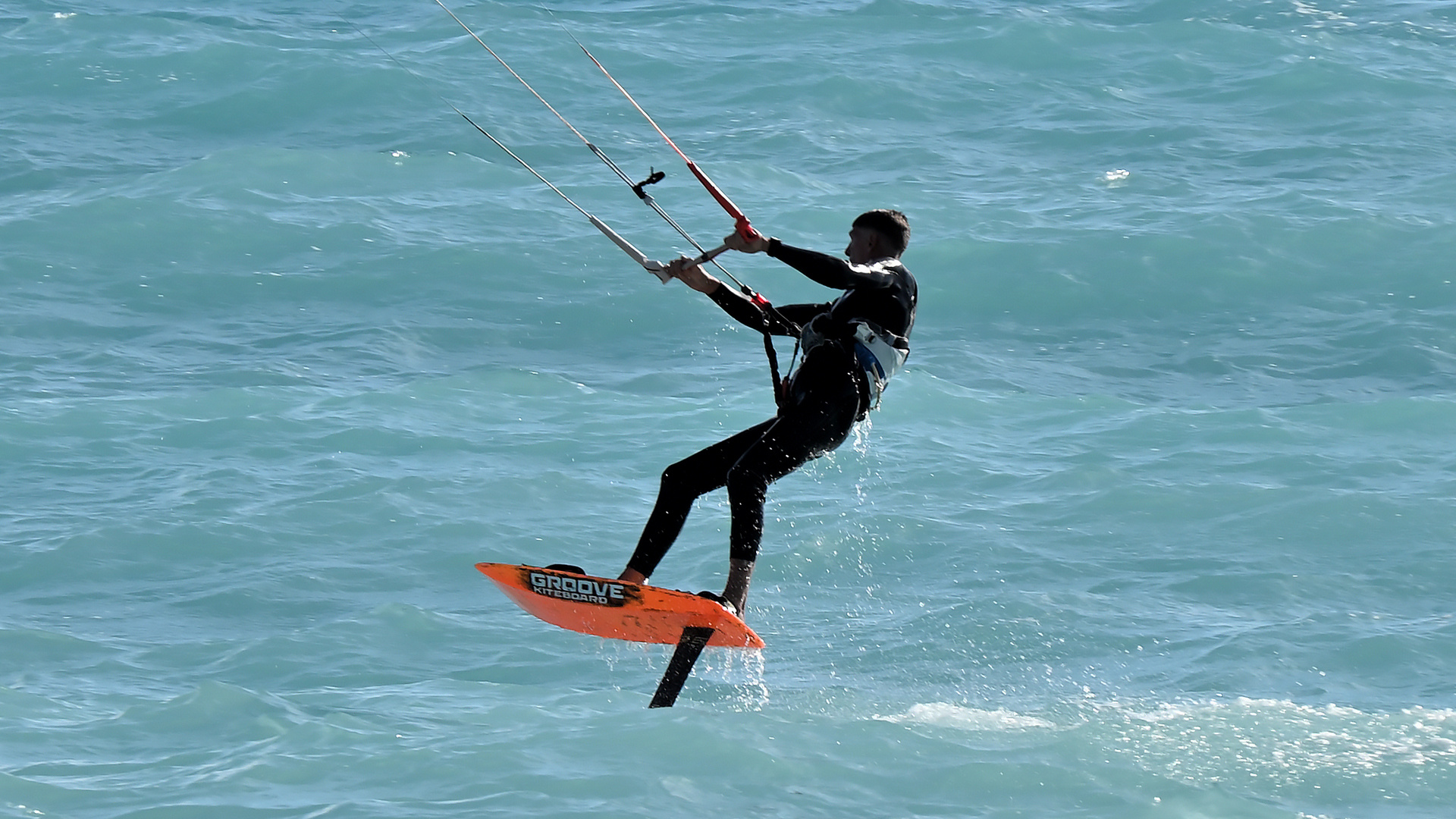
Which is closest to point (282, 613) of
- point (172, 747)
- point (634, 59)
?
point (172, 747)

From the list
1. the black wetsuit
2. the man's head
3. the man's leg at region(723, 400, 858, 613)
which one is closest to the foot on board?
the black wetsuit

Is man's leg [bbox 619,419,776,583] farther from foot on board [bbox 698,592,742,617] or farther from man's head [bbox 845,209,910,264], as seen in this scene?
man's head [bbox 845,209,910,264]

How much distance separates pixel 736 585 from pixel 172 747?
7.71ft

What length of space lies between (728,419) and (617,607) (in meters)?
5.65

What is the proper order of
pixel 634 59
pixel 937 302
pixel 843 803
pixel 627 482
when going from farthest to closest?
pixel 634 59 < pixel 937 302 < pixel 627 482 < pixel 843 803

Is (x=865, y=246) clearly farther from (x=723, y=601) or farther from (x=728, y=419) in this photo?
(x=728, y=419)

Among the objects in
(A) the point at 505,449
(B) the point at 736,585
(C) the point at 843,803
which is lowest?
(A) the point at 505,449

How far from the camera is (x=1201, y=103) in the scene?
64.7 ft

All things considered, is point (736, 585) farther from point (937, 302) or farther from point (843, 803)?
point (937, 302)

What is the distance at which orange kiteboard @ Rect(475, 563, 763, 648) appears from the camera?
615cm

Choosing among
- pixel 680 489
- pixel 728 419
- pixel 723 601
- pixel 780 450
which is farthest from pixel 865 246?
pixel 728 419

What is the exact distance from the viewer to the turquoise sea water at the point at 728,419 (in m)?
6.66

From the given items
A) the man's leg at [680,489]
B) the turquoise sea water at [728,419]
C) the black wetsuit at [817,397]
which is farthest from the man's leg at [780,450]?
the turquoise sea water at [728,419]

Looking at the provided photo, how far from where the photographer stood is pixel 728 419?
11.8 m
